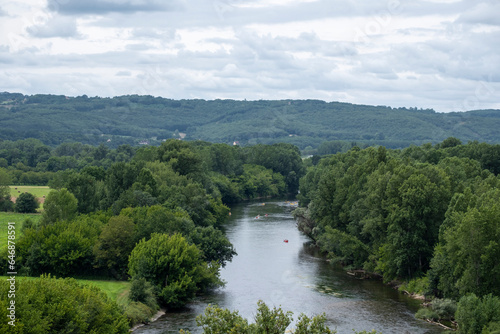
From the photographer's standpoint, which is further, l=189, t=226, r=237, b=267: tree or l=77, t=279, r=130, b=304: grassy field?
l=189, t=226, r=237, b=267: tree

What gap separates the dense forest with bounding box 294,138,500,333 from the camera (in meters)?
52.8

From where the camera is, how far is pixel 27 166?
Result: 17325 cm

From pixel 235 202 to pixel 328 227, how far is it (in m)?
66.1

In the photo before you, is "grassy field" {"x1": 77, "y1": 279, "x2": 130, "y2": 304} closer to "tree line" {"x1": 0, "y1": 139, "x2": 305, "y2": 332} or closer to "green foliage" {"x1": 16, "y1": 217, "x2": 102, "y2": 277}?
"tree line" {"x1": 0, "y1": 139, "x2": 305, "y2": 332}

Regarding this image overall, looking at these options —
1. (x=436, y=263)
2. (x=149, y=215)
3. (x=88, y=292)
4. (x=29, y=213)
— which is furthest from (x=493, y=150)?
(x=88, y=292)

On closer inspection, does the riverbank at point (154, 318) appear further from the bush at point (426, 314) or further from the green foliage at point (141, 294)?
the bush at point (426, 314)

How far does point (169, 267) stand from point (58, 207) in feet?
A: 74.3

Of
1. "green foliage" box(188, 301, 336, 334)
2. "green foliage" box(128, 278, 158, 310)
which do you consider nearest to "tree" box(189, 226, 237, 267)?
"green foliage" box(128, 278, 158, 310)

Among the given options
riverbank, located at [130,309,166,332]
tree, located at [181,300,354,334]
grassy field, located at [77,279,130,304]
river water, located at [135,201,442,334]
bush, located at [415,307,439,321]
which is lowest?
riverbank, located at [130,309,166,332]

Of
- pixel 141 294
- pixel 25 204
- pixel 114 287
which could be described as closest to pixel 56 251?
pixel 114 287

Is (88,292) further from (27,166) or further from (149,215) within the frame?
(27,166)

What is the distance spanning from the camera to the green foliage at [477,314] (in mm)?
46969

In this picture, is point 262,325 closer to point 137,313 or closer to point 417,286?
point 137,313

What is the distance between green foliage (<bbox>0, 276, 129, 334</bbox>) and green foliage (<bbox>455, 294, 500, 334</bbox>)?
25.2 m
